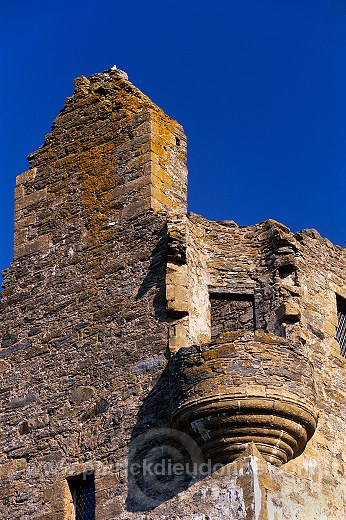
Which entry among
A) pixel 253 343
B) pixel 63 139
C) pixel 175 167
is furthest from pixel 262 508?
pixel 63 139

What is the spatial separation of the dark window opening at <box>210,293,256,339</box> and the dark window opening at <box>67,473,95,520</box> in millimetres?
2276

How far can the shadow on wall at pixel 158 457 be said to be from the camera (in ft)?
45.5

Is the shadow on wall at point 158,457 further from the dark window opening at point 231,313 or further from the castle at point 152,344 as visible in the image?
the dark window opening at point 231,313

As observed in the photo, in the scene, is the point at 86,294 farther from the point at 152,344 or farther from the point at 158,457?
the point at 158,457

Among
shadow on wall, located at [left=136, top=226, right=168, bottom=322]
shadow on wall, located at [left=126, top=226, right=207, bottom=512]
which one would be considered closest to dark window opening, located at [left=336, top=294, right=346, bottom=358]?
shadow on wall, located at [left=136, top=226, right=168, bottom=322]

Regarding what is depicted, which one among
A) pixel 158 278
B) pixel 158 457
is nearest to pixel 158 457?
pixel 158 457

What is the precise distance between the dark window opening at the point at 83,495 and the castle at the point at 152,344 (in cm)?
2

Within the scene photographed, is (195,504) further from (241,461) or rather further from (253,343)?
(253,343)

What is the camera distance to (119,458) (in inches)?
567

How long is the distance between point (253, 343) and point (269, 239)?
2597 mm

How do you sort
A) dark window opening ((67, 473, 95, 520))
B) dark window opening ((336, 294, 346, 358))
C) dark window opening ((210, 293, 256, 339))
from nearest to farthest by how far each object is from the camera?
dark window opening ((67, 473, 95, 520)) < dark window opening ((210, 293, 256, 339)) < dark window opening ((336, 294, 346, 358))

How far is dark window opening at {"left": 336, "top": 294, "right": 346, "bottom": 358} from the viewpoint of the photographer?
16266 millimetres

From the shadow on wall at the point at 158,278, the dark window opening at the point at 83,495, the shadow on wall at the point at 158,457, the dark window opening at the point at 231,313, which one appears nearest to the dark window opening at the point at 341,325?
the dark window opening at the point at 231,313

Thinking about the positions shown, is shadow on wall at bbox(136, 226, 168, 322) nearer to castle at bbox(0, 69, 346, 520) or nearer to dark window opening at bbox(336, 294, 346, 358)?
castle at bbox(0, 69, 346, 520)
